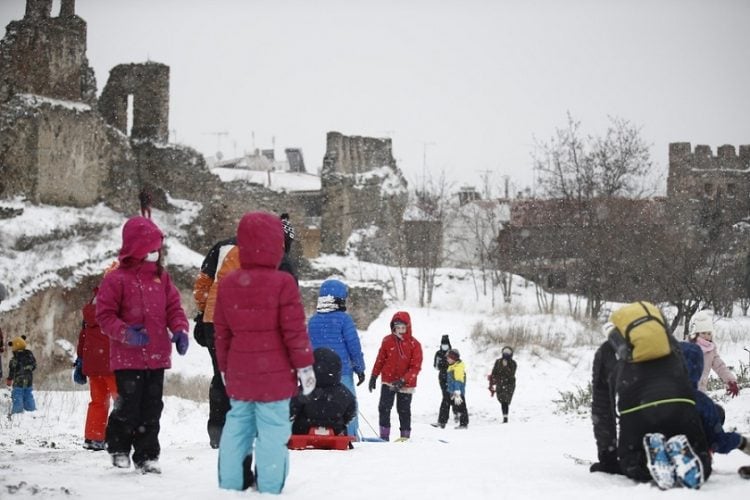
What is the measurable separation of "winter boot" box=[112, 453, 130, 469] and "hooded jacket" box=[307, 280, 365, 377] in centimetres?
328

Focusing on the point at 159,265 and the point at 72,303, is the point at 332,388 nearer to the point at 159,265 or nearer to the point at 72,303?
the point at 159,265

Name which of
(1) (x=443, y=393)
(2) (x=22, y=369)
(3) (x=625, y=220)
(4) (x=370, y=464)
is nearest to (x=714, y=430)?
(4) (x=370, y=464)

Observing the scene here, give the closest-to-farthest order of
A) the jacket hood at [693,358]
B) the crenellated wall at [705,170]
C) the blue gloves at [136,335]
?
the blue gloves at [136,335]
the jacket hood at [693,358]
the crenellated wall at [705,170]

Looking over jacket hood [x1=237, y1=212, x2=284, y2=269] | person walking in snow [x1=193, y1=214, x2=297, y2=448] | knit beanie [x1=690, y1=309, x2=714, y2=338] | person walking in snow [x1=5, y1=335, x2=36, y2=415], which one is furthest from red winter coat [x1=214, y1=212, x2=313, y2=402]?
person walking in snow [x1=5, y1=335, x2=36, y2=415]

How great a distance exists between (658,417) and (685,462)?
1.36ft

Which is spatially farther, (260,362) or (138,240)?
(138,240)

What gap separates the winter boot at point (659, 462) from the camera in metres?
5.59

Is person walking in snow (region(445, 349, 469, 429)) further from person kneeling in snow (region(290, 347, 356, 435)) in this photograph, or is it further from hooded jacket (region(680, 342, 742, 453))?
hooded jacket (region(680, 342, 742, 453))

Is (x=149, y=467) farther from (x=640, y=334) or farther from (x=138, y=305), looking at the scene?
(x=640, y=334)

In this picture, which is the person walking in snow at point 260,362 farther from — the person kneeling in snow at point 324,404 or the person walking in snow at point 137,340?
the person kneeling in snow at point 324,404

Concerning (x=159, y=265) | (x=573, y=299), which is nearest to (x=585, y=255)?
(x=573, y=299)

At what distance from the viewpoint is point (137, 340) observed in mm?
6043

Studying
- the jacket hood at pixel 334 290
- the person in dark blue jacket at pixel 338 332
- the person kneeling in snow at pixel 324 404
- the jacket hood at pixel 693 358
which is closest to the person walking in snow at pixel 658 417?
the jacket hood at pixel 693 358

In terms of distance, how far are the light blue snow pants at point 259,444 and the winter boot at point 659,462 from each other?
2419 mm
